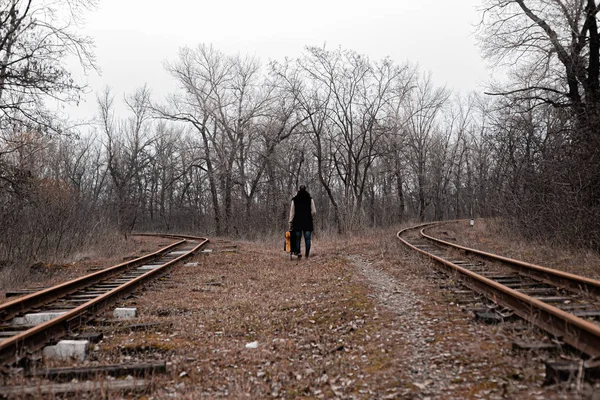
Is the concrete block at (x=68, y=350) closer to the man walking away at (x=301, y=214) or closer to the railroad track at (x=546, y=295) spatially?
the railroad track at (x=546, y=295)

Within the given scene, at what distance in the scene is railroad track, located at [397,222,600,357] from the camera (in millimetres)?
3795

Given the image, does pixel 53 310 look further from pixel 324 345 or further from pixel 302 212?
pixel 302 212

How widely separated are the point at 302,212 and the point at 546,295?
24.2 feet

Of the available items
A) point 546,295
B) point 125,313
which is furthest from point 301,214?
point 546,295

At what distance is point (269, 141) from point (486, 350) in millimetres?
28699

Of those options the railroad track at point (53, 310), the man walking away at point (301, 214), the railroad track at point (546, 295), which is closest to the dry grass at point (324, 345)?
the railroad track at point (546, 295)

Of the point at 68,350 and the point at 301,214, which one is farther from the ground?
the point at 301,214

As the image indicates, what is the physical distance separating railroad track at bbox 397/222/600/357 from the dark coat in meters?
4.41

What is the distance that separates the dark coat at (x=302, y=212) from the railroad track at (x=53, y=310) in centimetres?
410

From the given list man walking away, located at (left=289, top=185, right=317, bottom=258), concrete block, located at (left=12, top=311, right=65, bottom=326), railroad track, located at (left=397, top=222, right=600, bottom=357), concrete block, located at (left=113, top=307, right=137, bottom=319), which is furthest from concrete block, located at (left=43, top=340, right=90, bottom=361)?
man walking away, located at (left=289, top=185, right=317, bottom=258)

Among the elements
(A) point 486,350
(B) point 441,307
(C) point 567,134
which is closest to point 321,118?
(C) point 567,134

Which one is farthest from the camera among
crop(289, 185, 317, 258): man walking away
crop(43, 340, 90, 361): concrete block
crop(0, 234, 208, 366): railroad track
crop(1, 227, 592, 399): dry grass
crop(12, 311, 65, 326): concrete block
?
crop(289, 185, 317, 258): man walking away

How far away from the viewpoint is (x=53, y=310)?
20.8ft

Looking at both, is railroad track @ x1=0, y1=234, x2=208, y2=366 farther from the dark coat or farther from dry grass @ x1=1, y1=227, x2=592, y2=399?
the dark coat
